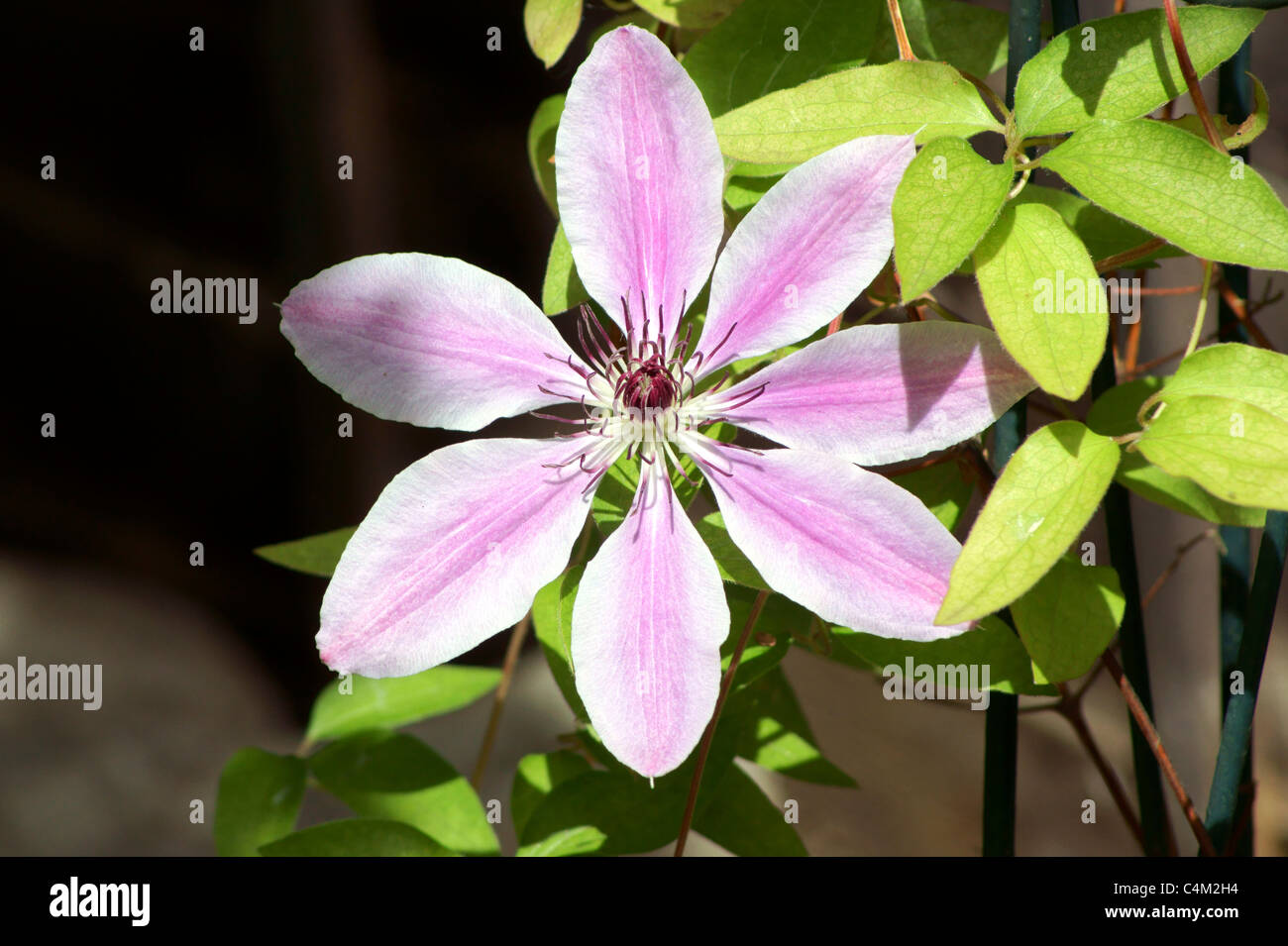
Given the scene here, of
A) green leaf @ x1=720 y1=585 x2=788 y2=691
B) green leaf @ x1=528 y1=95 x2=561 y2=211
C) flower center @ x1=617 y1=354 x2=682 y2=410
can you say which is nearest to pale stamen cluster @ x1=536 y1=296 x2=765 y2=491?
flower center @ x1=617 y1=354 x2=682 y2=410

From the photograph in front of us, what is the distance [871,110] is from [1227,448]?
212 millimetres

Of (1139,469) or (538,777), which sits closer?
(1139,469)

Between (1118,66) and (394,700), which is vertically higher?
(1118,66)

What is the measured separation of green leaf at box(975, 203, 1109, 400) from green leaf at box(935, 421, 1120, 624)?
34 mm

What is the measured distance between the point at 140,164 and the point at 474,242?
51cm

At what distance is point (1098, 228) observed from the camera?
0.61 meters

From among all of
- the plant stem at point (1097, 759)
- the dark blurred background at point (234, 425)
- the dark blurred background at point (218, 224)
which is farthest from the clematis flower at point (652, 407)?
the dark blurred background at point (218, 224)

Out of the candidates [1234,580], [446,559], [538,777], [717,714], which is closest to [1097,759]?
[1234,580]

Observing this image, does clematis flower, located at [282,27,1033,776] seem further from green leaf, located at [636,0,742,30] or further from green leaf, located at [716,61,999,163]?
green leaf, located at [636,0,742,30]

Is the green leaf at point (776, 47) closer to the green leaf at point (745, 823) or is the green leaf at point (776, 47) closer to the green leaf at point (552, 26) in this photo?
the green leaf at point (552, 26)

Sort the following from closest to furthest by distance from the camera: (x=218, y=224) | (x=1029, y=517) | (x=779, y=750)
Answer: (x=1029, y=517) → (x=779, y=750) → (x=218, y=224)

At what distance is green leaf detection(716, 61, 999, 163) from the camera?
50 centimetres

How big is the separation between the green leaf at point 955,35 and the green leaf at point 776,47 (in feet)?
0.18

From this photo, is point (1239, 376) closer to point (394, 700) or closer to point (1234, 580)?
point (1234, 580)
